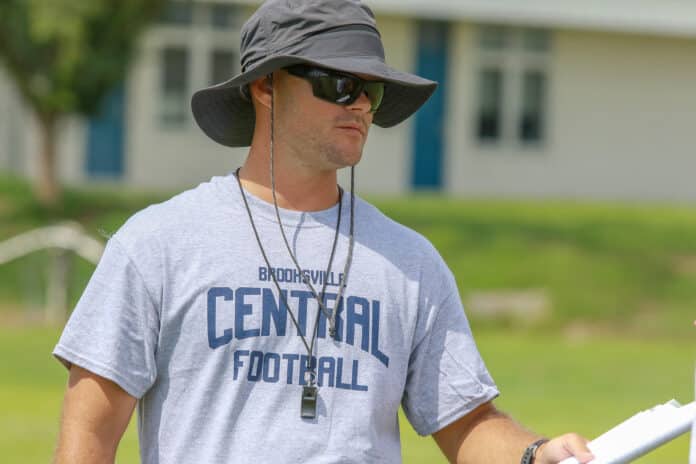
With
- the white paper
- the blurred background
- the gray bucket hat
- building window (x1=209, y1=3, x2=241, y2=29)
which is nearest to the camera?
the white paper

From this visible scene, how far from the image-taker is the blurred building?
28.7 metres

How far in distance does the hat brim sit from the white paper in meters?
1.03

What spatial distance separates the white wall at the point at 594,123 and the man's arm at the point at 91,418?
26856 mm

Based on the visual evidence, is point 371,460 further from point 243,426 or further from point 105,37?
point 105,37

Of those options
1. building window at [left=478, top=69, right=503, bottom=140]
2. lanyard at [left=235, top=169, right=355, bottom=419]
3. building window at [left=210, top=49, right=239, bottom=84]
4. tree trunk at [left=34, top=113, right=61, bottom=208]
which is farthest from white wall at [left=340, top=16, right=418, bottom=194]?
lanyard at [left=235, top=169, right=355, bottom=419]

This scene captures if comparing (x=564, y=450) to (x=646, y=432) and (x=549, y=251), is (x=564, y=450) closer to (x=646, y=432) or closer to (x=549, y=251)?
(x=646, y=432)

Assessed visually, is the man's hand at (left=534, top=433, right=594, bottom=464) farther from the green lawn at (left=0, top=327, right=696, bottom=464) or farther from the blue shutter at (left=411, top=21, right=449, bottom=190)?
the blue shutter at (left=411, top=21, right=449, bottom=190)

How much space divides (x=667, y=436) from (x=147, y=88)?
26.0m

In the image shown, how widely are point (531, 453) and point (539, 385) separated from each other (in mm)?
10998

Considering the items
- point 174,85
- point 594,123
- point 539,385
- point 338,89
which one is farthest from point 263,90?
point 594,123

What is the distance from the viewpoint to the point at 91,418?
3414mm

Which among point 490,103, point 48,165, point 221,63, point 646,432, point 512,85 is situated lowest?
point 48,165

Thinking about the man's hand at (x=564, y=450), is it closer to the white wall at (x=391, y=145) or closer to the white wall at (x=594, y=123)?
the white wall at (x=391, y=145)

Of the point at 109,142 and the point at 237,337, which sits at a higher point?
the point at 237,337
